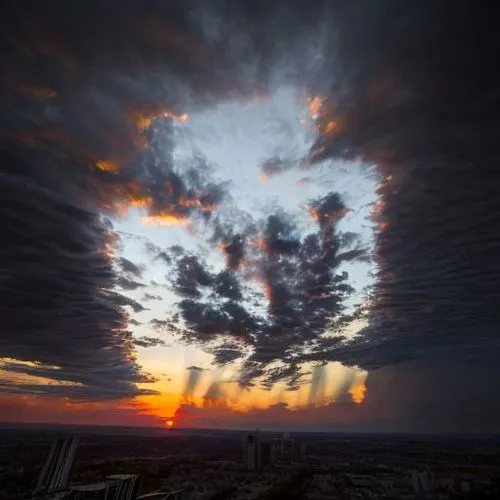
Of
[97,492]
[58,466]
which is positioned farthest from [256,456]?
[97,492]

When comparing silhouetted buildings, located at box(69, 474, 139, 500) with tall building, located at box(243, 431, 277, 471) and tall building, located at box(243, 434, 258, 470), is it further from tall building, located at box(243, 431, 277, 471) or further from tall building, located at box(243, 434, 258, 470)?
tall building, located at box(243, 434, 258, 470)

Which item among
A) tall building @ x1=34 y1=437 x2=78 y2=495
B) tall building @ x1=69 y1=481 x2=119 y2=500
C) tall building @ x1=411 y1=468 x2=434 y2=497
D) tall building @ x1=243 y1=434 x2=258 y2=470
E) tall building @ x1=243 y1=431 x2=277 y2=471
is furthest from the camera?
tall building @ x1=243 y1=431 x2=277 y2=471

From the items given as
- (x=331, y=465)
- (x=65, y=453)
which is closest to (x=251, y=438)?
(x=331, y=465)

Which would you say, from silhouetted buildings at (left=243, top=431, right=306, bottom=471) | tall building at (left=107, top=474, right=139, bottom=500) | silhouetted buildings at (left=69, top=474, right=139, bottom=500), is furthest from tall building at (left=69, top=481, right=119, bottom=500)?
silhouetted buildings at (left=243, top=431, right=306, bottom=471)

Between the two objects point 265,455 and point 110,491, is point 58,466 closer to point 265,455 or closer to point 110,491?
point 110,491

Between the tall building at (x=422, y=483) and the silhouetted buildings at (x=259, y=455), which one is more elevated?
the silhouetted buildings at (x=259, y=455)

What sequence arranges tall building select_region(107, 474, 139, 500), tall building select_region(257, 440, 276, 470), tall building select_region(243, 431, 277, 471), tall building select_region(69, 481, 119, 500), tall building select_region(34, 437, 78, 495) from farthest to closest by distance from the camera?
tall building select_region(257, 440, 276, 470)
tall building select_region(243, 431, 277, 471)
tall building select_region(34, 437, 78, 495)
tall building select_region(69, 481, 119, 500)
tall building select_region(107, 474, 139, 500)

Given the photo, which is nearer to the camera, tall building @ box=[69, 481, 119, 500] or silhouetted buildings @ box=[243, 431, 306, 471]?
tall building @ box=[69, 481, 119, 500]

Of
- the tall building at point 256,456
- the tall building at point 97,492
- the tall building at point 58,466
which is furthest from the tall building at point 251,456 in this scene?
the tall building at point 97,492

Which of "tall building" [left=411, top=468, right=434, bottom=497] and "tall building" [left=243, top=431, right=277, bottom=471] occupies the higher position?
"tall building" [left=243, top=431, right=277, bottom=471]

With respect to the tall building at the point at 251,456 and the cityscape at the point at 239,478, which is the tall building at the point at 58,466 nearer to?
the cityscape at the point at 239,478
